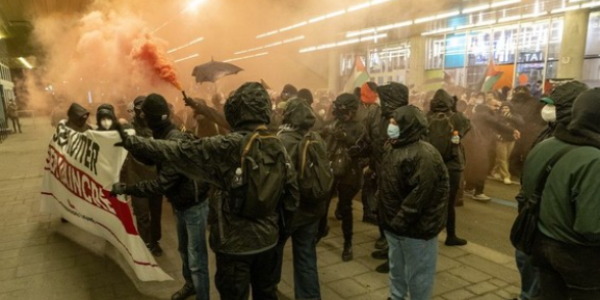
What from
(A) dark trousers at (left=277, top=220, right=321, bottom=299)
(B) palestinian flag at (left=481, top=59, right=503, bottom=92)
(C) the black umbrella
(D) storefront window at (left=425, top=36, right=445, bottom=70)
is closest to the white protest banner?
(A) dark trousers at (left=277, top=220, right=321, bottom=299)

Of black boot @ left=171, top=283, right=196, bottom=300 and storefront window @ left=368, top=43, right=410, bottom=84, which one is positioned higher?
storefront window @ left=368, top=43, right=410, bottom=84

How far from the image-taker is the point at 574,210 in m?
2.04

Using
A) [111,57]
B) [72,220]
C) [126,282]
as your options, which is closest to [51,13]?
[111,57]

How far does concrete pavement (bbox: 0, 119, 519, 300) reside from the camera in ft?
11.9

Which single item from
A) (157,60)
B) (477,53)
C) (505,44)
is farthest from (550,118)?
(477,53)

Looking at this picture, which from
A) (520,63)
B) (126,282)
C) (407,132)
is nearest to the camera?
(407,132)

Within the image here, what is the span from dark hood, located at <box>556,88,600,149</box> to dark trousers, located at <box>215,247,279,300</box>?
5.73 feet

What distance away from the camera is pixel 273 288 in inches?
95.1

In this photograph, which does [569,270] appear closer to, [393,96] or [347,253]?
[393,96]

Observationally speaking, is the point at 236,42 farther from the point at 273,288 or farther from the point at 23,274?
the point at 273,288

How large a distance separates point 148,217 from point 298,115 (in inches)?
90.8

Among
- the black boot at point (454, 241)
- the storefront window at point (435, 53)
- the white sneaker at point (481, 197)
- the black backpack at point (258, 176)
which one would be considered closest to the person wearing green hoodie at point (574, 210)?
the black backpack at point (258, 176)

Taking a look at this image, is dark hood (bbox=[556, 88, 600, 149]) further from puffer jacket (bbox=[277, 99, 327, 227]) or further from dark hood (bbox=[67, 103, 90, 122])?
dark hood (bbox=[67, 103, 90, 122])

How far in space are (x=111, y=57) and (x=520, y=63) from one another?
43.7 ft
